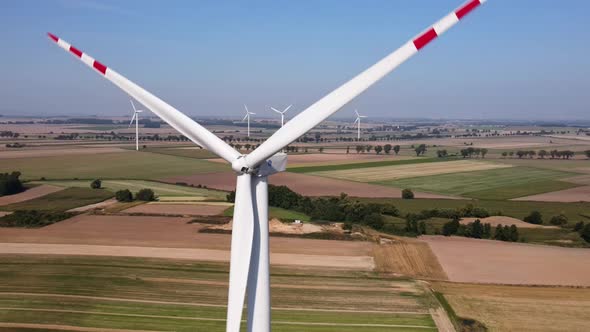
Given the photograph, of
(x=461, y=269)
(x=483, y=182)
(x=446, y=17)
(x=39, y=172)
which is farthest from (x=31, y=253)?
(x=483, y=182)

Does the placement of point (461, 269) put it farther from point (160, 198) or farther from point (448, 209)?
point (160, 198)

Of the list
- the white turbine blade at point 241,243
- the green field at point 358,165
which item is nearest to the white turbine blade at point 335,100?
the white turbine blade at point 241,243

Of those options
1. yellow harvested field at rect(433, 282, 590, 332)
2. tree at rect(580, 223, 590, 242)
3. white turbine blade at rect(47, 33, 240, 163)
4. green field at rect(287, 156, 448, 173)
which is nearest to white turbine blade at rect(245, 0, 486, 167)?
white turbine blade at rect(47, 33, 240, 163)

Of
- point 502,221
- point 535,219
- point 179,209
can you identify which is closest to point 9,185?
point 179,209

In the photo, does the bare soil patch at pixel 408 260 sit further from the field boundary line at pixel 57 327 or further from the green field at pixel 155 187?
the green field at pixel 155 187

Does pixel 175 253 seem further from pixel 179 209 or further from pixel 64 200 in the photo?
pixel 64 200

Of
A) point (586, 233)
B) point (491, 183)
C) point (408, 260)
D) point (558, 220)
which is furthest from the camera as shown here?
point (491, 183)
